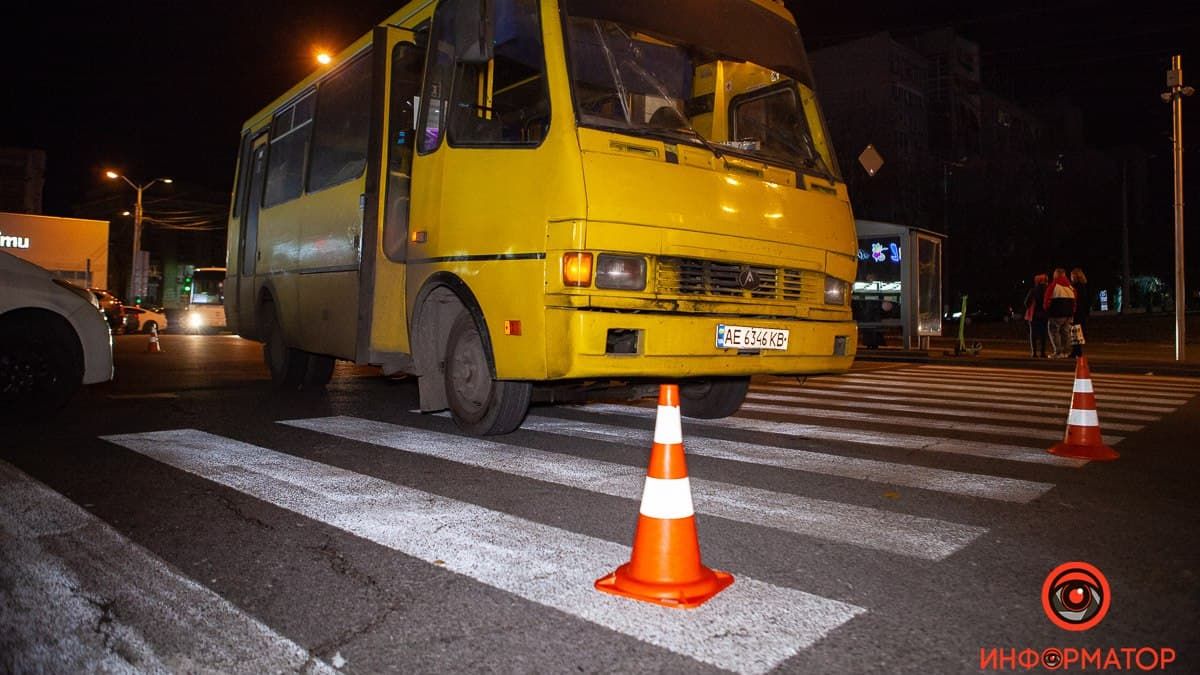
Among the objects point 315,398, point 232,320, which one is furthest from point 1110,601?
point 232,320

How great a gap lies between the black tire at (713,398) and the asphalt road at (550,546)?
1.84 feet

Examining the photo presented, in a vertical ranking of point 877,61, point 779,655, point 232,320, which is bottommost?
point 779,655

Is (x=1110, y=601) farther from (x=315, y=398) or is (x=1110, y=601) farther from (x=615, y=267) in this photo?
(x=315, y=398)

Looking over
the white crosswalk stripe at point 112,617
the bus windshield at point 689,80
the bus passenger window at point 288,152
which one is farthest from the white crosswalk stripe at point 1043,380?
the white crosswalk stripe at point 112,617

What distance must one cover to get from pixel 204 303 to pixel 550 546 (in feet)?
122

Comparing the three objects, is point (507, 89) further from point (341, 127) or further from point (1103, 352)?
point (1103, 352)

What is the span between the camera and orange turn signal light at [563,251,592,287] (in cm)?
504

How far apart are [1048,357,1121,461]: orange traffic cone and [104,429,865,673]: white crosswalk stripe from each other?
3774 millimetres

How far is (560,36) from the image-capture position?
213 inches

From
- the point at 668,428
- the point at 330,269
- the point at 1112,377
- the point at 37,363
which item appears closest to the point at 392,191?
the point at 330,269

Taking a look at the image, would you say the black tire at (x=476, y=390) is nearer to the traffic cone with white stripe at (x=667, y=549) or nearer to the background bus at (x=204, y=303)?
the traffic cone with white stripe at (x=667, y=549)

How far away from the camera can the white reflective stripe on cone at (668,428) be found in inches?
122

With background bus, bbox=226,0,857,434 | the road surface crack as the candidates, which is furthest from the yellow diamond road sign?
Answer: the road surface crack

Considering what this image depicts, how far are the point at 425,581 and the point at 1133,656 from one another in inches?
87.2
